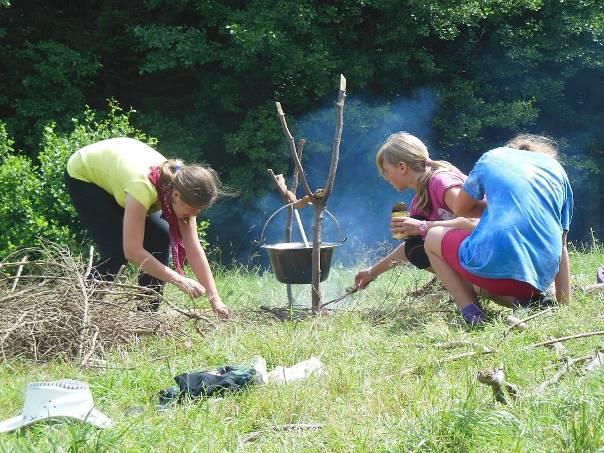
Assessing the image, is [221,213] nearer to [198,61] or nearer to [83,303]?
[198,61]

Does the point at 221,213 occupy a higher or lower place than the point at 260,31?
lower

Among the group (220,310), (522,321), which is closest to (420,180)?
(522,321)

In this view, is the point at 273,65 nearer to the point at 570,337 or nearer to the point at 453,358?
the point at 453,358

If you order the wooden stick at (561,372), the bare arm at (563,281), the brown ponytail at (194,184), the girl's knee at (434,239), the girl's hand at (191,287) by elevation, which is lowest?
the bare arm at (563,281)

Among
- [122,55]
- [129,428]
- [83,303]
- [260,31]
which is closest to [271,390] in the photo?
[129,428]

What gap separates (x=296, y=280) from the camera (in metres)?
5.20

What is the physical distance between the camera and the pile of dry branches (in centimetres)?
397

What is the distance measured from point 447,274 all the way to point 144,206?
1639 millimetres

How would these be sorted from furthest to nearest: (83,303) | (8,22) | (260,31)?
(8,22) → (260,31) → (83,303)

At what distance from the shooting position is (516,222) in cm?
426

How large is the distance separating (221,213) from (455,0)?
455cm

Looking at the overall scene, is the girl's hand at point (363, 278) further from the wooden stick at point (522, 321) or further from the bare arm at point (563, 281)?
the wooden stick at point (522, 321)

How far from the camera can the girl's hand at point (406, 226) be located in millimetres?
4711

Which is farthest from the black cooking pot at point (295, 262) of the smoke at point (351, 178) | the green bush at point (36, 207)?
the smoke at point (351, 178)
